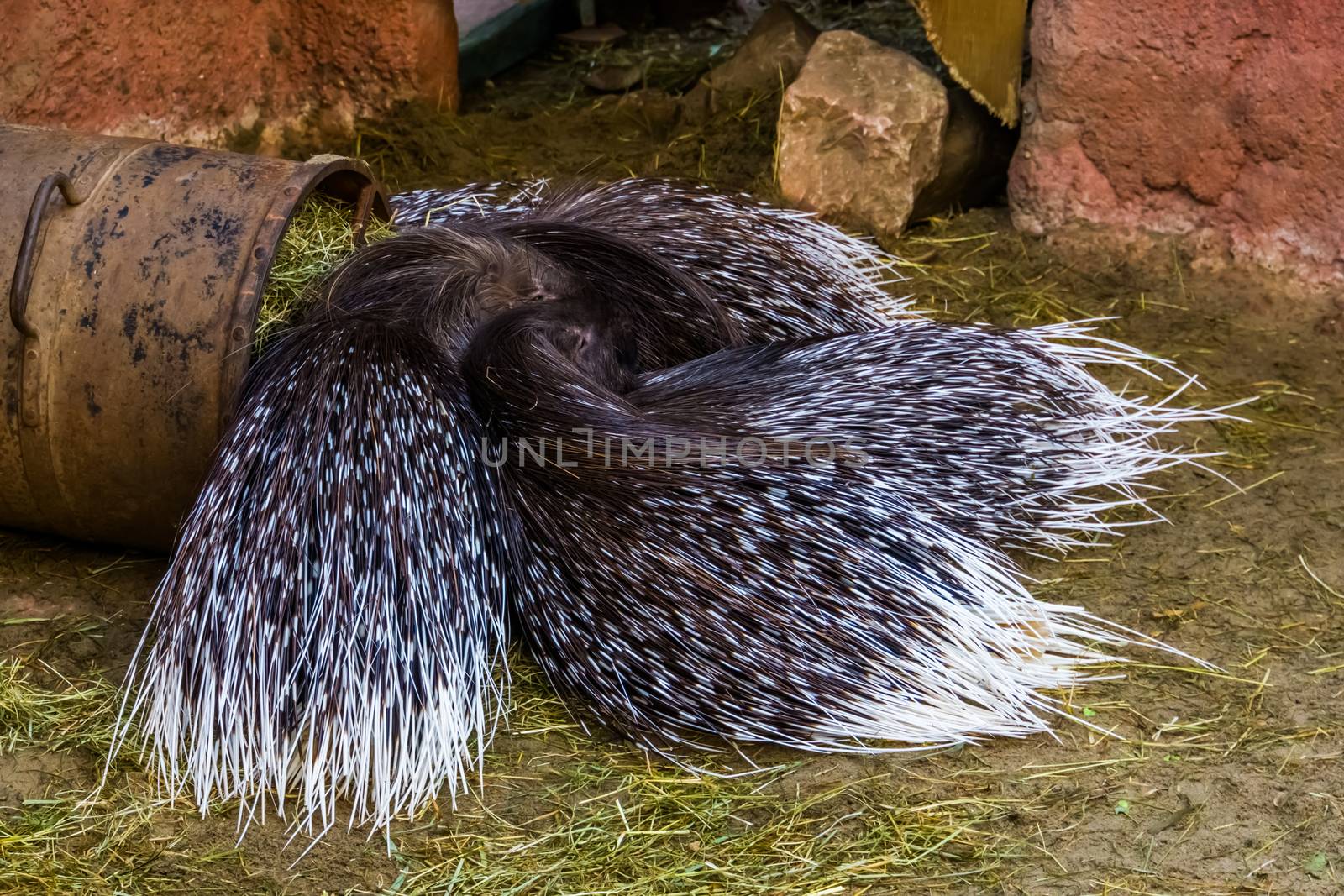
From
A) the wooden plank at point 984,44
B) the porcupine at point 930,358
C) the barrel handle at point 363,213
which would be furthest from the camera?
the wooden plank at point 984,44

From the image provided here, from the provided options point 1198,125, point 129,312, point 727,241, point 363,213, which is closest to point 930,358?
point 727,241

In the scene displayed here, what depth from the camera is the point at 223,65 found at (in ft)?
11.4

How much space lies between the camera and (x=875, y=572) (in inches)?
76.7

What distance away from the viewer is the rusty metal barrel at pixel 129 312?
205cm

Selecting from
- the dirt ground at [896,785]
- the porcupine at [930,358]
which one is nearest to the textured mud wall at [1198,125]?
the porcupine at [930,358]

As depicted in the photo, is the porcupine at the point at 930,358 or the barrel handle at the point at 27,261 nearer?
the barrel handle at the point at 27,261

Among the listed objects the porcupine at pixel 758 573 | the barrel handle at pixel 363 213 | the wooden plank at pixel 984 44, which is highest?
the wooden plank at pixel 984 44

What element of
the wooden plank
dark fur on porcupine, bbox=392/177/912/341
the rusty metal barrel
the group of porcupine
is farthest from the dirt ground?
the wooden plank

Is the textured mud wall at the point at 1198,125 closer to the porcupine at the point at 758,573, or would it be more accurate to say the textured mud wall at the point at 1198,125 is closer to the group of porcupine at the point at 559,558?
the group of porcupine at the point at 559,558

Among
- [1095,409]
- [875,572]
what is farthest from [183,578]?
[1095,409]

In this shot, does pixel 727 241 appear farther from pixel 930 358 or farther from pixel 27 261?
pixel 27 261

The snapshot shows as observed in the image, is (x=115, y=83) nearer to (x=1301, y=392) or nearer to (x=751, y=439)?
(x=751, y=439)

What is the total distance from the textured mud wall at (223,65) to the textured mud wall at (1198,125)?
171 centimetres

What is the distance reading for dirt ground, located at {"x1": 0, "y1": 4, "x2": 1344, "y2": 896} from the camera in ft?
5.66
